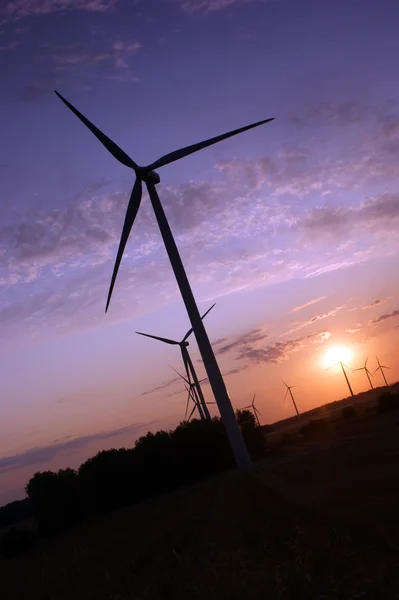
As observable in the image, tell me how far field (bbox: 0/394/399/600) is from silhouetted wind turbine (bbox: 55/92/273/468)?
280 cm

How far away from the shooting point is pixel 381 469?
26094 mm

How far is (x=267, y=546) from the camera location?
62.2 ft

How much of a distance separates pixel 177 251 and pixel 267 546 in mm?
22726

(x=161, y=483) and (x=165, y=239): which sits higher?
(x=165, y=239)

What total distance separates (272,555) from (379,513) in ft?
13.3

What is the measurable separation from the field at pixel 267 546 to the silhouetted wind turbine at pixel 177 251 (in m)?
2.80

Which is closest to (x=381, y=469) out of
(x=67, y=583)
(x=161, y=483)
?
(x=67, y=583)

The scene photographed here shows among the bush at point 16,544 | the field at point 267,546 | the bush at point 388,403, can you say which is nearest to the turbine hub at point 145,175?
the field at point 267,546

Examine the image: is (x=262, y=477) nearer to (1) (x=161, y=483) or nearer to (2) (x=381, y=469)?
(2) (x=381, y=469)

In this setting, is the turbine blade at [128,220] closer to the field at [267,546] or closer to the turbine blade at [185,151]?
the turbine blade at [185,151]

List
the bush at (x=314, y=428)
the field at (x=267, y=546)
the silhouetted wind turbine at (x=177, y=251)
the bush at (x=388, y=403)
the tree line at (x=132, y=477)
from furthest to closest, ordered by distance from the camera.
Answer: the bush at (x=314, y=428) < the bush at (x=388, y=403) < the tree line at (x=132, y=477) < the silhouetted wind turbine at (x=177, y=251) < the field at (x=267, y=546)

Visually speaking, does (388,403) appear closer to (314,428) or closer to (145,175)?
(314,428)

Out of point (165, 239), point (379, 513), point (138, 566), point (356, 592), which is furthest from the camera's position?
point (165, 239)

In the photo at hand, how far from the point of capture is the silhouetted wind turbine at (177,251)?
34.6 m
